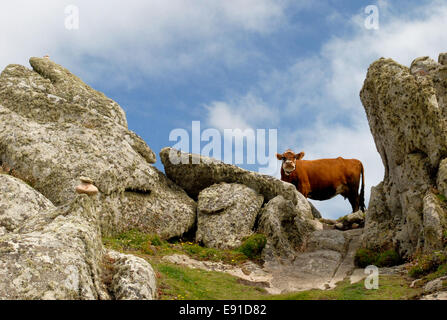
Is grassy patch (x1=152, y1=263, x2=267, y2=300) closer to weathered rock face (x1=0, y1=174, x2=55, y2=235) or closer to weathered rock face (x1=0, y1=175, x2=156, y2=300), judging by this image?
weathered rock face (x1=0, y1=175, x2=156, y2=300)

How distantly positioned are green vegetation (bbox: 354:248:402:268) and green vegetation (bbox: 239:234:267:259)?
4.85m

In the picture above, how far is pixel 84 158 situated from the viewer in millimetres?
25359

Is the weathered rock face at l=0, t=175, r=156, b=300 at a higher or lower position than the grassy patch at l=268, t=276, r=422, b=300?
higher

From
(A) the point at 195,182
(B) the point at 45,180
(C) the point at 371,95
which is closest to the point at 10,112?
(B) the point at 45,180

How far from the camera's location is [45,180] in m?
24.1

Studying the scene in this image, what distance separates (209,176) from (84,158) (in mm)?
7712

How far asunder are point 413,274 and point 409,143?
817cm

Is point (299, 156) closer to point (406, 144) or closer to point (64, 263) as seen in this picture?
point (406, 144)

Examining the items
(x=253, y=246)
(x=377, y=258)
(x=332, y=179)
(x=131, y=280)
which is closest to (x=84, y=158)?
(x=253, y=246)

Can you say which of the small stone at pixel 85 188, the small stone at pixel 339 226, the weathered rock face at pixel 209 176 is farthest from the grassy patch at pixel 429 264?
the small stone at pixel 85 188

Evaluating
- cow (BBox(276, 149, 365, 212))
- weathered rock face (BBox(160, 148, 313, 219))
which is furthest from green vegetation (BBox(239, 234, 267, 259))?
cow (BBox(276, 149, 365, 212))

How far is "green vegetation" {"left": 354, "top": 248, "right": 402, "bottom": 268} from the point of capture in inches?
926

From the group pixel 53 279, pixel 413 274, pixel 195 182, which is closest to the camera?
pixel 53 279

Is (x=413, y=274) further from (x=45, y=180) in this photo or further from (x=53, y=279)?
(x=45, y=180)
